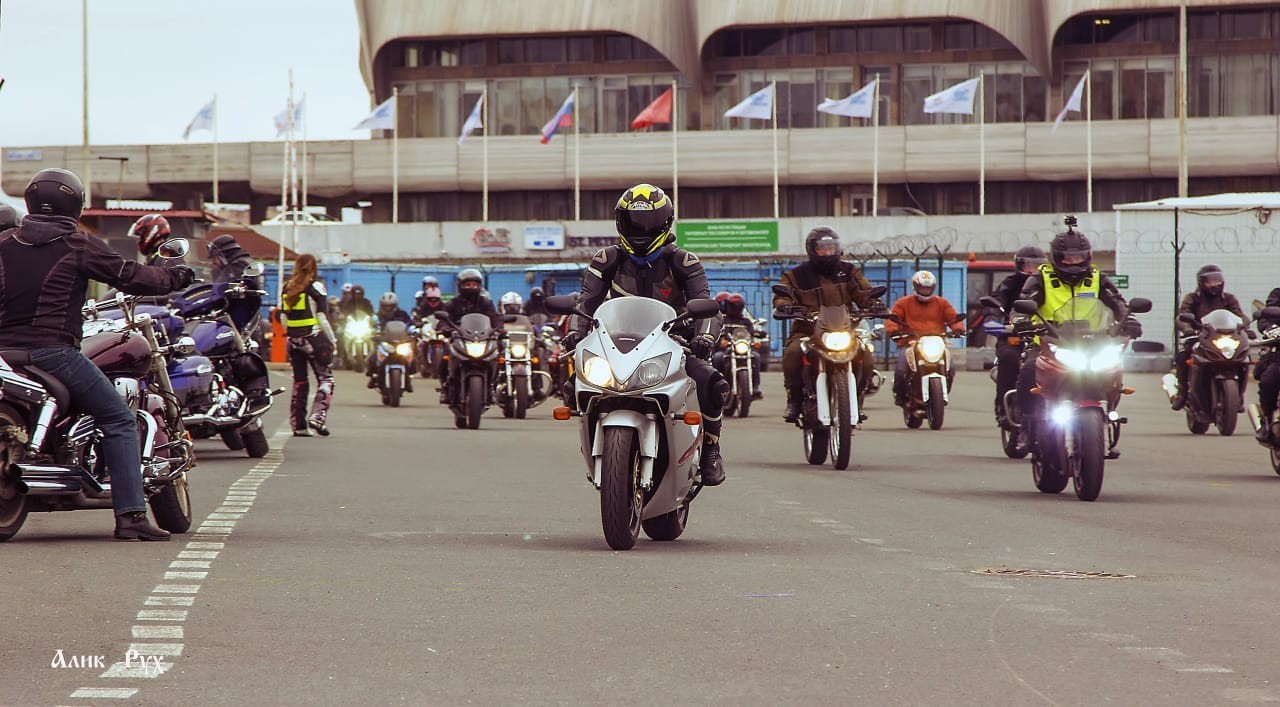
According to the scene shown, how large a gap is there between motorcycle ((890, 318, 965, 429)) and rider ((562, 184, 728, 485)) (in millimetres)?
11119

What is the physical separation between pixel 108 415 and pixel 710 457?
3.02 metres

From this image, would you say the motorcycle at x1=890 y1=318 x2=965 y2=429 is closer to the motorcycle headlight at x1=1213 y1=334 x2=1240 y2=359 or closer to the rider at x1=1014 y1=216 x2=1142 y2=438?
the motorcycle headlight at x1=1213 y1=334 x2=1240 y2=359

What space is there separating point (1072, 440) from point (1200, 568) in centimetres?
402

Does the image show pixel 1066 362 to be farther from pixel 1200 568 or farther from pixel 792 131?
pixel 792 131

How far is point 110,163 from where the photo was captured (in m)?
89.7

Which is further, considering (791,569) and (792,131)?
(792,131)

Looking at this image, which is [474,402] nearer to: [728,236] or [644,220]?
[644,220]

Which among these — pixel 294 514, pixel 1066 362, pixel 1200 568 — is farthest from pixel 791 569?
pixel 1066 362

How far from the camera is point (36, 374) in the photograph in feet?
32.5

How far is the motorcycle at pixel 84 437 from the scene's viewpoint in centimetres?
984

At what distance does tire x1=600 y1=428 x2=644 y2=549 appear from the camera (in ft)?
32.0

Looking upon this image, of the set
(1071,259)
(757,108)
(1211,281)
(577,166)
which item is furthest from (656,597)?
(577,166)

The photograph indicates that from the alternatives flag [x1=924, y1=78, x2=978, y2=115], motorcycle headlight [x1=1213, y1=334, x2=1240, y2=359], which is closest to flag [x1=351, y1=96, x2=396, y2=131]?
flag [x1=924, y1=78, x2=978, y2=115]

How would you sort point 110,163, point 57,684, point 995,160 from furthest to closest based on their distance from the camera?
1. point 110,163
2. point 995,160
3. point 57,684
